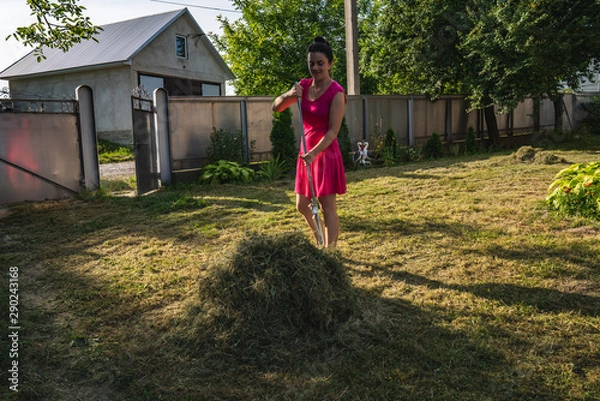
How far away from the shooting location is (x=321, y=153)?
11.2ft

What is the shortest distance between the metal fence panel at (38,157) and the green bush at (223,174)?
216 cm

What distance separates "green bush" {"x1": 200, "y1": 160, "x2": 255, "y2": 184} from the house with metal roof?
33.3ft

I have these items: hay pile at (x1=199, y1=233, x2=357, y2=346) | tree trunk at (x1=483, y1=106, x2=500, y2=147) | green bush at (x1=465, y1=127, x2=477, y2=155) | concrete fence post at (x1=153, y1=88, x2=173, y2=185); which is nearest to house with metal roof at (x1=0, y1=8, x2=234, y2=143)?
Answer: concrete fence post at (x1=153, y1=88, x2=173, y2=185)

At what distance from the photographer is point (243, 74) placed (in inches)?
956

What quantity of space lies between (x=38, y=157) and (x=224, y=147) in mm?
3271

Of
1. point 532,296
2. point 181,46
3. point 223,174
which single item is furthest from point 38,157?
point 181,46

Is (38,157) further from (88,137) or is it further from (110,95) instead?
(110,95)

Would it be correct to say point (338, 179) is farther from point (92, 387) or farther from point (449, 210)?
point (449, 210)

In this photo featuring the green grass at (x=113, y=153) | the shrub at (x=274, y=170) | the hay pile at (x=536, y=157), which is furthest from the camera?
the green grass at (x=113, y=153)

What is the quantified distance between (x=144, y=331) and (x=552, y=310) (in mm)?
2445

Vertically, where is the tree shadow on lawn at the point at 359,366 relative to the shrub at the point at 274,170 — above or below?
below

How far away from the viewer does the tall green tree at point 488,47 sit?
34.3ft

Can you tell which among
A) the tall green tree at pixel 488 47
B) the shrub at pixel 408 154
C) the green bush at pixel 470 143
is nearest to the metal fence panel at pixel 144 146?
the shrub at pixel 408 154

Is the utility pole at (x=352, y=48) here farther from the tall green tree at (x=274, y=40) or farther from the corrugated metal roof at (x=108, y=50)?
the tall green tree at (x=274, y=40)
